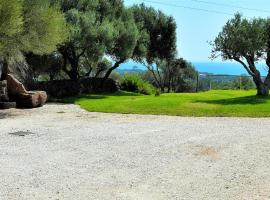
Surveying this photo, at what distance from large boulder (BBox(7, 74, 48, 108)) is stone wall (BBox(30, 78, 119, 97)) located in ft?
14.7

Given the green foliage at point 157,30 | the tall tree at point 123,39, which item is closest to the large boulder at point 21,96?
the tall tree at point 123,39

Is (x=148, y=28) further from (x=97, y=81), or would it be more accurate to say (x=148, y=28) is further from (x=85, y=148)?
(x=85, y=148)

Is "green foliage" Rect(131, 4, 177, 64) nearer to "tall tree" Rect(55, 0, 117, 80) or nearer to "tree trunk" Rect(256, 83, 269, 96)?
"tall tree" Rect(55, 0, 117, 80)

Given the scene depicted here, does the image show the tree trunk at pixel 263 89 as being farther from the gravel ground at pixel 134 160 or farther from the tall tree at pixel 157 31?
the tall tree at pixel 157 31

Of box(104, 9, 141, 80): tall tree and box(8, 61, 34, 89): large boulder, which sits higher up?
box(104, 9, 141, 80): tall tree

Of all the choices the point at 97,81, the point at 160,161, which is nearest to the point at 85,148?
the point at 160,161

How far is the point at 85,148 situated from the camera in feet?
37.3

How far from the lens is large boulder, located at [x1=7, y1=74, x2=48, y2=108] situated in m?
21.7

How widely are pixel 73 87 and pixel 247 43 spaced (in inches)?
423

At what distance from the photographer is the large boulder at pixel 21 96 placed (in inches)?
854

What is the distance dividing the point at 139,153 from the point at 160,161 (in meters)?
0.96

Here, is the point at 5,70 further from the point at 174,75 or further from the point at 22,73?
the point at 174,75

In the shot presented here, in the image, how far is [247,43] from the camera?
24.5 metres

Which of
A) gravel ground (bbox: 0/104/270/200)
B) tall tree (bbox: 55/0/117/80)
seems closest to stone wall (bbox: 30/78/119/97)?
tall tree (bbox: 55/0/117/80)
